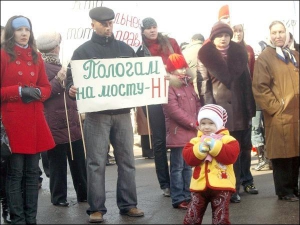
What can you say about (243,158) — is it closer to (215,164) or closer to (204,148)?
(215,164)

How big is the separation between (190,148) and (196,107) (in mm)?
1675

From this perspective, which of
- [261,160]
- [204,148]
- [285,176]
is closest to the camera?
[204,148]

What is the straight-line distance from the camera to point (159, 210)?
780 cm

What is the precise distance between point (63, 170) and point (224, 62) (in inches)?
80.5

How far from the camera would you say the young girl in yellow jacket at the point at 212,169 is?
6332 mm

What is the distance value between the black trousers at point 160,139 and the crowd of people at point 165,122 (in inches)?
0.4

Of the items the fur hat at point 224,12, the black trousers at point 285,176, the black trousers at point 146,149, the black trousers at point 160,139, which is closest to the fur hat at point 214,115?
the black trousers at point 285,176

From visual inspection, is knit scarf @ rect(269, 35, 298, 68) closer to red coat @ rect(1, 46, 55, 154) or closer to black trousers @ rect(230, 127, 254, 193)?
black trousers @ rect(230, 127, 254, 193)

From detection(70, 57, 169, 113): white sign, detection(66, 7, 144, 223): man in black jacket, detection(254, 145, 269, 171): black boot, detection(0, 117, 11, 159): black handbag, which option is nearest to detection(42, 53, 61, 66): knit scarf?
detection(66, 7, 144, 223): man in black jacket

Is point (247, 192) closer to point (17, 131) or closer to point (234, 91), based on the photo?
point (234, 91)

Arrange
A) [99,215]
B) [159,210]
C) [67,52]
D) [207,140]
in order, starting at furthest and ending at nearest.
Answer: [67,52] → [159,210] → [99,215] → [207,140]

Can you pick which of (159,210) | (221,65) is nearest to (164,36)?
(221,65)

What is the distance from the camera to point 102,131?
24.0ft

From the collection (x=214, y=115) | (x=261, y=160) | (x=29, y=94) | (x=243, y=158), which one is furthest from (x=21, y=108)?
(x=261, y=160)
